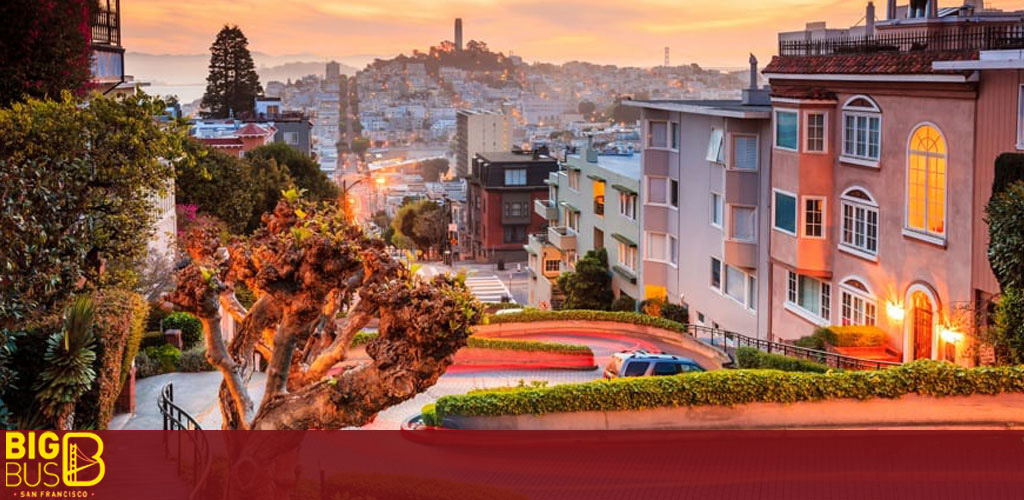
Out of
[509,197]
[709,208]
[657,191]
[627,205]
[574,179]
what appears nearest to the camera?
[709,208]

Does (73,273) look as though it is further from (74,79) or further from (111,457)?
(74,79)

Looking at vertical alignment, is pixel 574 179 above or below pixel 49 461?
above

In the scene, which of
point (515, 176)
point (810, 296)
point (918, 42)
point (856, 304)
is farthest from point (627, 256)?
point (515, 176)

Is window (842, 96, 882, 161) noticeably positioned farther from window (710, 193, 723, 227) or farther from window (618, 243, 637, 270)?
window (618, 243, 637, 270)

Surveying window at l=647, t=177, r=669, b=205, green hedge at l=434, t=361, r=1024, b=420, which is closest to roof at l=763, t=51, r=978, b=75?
green hedge at l=434, t=361, r=1024, b=420

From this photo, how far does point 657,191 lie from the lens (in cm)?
5031

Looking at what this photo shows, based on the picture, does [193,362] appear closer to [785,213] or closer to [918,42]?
[785,213]

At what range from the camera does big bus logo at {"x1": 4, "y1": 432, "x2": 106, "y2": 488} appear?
14328 mm

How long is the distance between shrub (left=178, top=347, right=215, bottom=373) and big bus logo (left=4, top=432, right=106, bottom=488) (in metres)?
14.1

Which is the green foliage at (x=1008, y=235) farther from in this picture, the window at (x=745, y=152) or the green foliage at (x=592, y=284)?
the green foliage at (x=592, y=284)

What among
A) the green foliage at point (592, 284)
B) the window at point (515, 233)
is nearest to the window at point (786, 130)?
the green foliage at point (592, 284)

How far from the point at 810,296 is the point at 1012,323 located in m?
12.2

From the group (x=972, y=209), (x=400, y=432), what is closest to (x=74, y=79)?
(x=400, y=432)

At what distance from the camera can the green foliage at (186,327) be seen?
106ft
